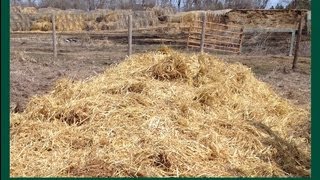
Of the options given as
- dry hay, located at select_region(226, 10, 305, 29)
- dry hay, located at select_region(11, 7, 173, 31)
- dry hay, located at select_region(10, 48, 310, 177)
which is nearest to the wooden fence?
dry hay, located at select_region(226, 10, 305, 29)

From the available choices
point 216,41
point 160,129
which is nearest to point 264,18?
point 216,41

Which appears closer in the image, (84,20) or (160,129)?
(160,129)

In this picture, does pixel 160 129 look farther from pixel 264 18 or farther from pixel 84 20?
pixel 84 20

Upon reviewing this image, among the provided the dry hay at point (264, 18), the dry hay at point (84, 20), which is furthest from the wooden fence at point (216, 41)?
the dry hay at point (84, 20)

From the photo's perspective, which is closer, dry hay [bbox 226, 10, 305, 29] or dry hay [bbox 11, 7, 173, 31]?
dry hay [bbox 226, 10, 305, 29]

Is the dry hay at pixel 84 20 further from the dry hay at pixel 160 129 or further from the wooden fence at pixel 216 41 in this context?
the dry hay at pixel 160 129

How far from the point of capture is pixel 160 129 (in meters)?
4.90

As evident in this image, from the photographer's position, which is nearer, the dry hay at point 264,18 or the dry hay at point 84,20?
the dry hay at point 264,18

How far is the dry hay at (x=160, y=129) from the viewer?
4215 mm

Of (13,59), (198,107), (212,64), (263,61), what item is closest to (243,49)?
(263,61)

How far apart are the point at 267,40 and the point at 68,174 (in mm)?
19932

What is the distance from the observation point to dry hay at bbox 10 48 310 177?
4215mm

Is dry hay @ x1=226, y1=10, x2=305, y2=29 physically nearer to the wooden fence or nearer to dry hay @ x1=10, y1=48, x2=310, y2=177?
the wooden fence

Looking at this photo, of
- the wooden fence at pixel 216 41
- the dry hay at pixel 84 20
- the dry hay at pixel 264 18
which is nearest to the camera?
the wooden fence at pixel 216 41
